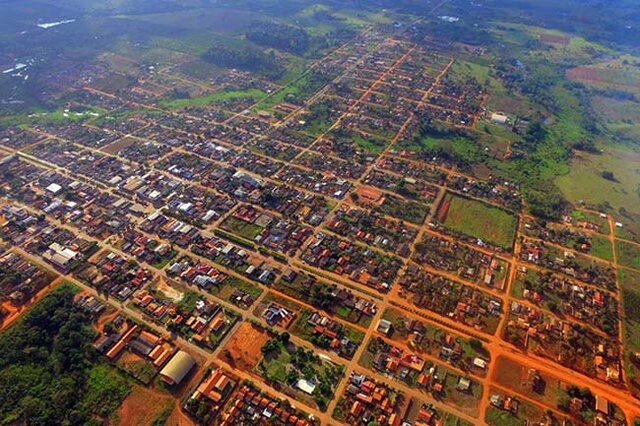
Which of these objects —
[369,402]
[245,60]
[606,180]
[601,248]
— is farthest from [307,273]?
[245,60]

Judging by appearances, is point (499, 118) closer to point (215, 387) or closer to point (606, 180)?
point (606, 180)

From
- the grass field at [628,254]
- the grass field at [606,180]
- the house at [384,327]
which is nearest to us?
the house at [384,327]

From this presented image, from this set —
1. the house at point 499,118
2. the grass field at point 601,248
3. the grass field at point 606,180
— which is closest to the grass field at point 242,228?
the grass field at point 601,248

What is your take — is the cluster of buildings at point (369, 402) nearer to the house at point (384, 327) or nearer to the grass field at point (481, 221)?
the house at point (384, 327)

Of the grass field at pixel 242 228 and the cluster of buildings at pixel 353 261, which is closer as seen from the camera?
the cluster of buildings at pixel 353 261

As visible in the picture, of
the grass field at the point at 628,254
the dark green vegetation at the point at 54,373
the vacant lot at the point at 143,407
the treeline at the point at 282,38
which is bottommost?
the vacant lot at the point at 143,407

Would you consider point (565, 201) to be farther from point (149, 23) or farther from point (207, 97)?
point (149, 23)

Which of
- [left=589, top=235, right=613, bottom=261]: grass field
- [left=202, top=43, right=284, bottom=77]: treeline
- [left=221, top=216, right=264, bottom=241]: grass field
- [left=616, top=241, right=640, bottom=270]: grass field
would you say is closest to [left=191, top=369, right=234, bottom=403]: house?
[left=221, top=216, right=264, bottom=241]: grass field

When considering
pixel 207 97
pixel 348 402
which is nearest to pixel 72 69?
pixel 207 97
